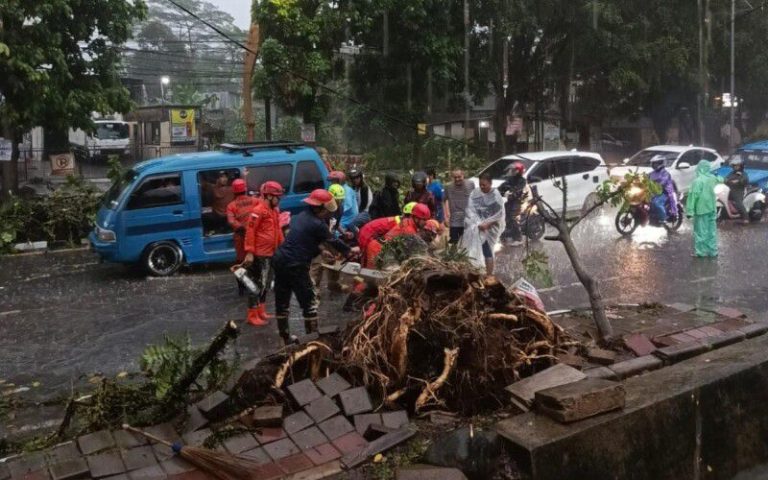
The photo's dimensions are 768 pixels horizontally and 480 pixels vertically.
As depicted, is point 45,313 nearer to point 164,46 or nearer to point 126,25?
point 126,25

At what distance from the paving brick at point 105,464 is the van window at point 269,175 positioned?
725 centimetres

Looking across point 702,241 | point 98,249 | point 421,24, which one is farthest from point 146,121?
point 702,241

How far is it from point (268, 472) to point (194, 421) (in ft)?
3.00

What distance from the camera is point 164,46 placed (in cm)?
6469

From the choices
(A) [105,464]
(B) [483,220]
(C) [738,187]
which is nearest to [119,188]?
(B) [483,220]

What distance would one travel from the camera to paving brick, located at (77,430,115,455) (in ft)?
15.9

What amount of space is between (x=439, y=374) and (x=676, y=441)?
1.67 m

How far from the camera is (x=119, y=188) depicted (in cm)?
1184

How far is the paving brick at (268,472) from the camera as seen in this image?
176 inches

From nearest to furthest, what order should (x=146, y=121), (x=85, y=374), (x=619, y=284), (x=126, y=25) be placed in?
(x=85, y=374)
(x=619, y=284)
(x=126, y=25)
(x=146, y=121)

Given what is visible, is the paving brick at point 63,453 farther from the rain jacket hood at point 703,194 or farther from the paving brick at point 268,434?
the rain jacket hood at point 703,194

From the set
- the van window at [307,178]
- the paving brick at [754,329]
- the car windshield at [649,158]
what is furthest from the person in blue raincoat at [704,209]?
the car windshield at [649,158]

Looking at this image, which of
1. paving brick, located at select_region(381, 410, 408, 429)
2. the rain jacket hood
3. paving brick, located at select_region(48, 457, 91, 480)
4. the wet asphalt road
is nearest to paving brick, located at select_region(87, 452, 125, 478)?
paving brick, located at select_region(48, 457, 91, 480)

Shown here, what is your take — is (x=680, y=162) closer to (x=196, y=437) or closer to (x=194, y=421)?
(x=194, y=421)
